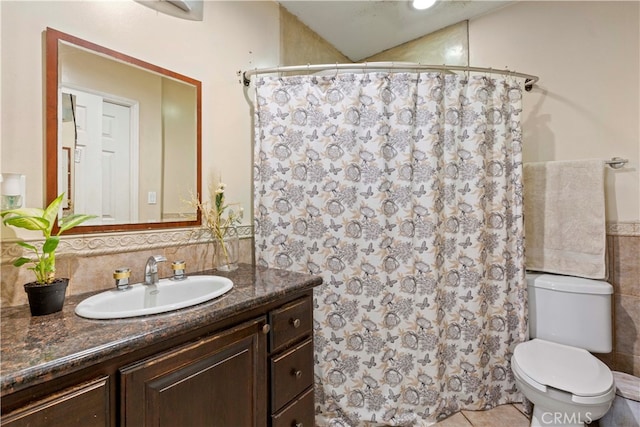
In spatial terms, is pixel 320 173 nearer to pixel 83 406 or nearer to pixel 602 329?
pixel 83 406

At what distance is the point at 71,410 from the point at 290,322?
710 millimetres

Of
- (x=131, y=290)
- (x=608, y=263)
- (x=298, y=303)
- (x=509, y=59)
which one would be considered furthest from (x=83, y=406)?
(x=509, y=59)

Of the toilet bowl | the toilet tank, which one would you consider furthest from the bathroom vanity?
the toilet tank

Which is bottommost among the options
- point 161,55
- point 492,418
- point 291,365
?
point 492,418

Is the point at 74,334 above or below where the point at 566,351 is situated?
above

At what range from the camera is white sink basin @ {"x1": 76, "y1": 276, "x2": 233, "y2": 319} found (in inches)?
34.7

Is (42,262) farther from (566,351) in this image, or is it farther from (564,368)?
(566,351)

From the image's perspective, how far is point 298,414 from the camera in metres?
1.27

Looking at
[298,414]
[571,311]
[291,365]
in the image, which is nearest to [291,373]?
[291,365]

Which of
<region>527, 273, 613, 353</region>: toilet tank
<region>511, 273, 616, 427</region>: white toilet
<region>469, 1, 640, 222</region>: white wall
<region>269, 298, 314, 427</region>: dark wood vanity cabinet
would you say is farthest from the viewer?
<region>469, 1, 640, 222</region>: white wall

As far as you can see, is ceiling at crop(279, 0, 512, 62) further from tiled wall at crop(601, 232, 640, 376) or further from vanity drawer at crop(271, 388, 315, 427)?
vanity drawer at crop(271, 388, 315, 427)

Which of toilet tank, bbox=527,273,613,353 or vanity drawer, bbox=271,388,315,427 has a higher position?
toilet tank, bbox=527,273,613,353

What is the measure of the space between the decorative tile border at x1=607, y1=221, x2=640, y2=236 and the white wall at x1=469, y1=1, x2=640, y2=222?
26 millimetres

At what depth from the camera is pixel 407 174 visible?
5.34 feet
